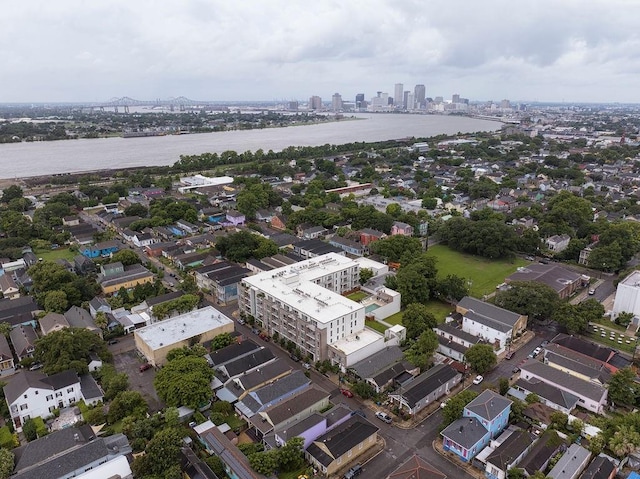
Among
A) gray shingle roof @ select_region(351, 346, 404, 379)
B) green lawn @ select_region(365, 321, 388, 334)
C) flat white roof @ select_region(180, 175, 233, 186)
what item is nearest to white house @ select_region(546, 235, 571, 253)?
green lawn @ select_region(365, 321, 388, 334)

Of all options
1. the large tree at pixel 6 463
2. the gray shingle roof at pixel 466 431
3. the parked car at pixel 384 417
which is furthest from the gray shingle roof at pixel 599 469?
the large tree at pixel 6 463

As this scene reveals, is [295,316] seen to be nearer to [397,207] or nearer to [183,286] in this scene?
[183,286]

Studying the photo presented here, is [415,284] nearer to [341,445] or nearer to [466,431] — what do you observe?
[466,431]

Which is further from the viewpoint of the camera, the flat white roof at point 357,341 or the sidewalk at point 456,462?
the flat white roof at point 357,341

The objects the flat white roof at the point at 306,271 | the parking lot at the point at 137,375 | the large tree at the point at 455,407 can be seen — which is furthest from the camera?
the flat white roof at the point at 306,271

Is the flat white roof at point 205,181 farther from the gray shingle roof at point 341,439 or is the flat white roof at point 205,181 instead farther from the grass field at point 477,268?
the gray shingle roof at point 341,439

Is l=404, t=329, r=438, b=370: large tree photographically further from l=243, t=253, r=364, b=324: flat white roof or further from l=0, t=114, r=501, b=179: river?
l=0, t=114, r=501, b=179: river

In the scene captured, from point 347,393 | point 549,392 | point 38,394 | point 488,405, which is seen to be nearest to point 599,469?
point 488,405
